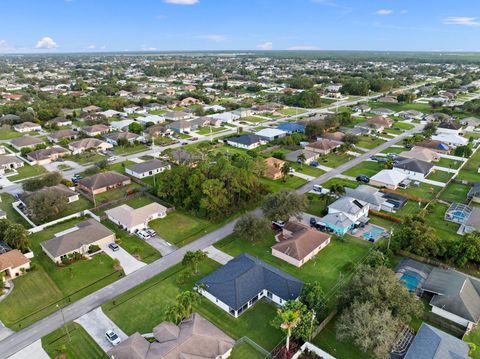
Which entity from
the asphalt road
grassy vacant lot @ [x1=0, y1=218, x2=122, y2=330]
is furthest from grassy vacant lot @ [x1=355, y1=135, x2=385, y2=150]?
grassy vacant lot @ [x1=0, y1=218, x2=122, y2=330]

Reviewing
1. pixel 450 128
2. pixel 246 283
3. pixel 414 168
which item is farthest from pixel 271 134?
pixel 246 283

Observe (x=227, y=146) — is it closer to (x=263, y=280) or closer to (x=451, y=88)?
(x=263, y=280)

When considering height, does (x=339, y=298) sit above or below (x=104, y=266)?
above

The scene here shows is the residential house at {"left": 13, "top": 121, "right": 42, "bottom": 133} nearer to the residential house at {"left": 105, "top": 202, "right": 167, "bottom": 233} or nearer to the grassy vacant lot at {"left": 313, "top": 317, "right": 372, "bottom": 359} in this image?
the residential house at {"left": 105, "top": 202, "right": 167, "bottom": 233}

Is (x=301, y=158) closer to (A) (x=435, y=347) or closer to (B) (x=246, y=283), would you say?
(B) (x=246, y=283)

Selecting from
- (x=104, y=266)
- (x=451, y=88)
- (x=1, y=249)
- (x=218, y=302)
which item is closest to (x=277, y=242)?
(x=218, y=302)

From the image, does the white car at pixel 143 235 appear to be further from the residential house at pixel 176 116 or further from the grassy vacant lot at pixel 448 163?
the residential house at pixel 176 116
